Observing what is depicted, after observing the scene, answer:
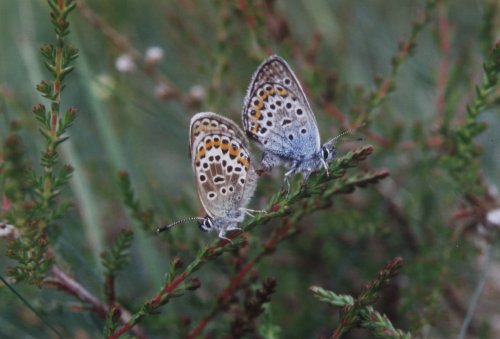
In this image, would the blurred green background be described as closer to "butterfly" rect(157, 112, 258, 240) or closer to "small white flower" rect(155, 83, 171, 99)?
"small white flower" rect(155, 83, 171, 99)

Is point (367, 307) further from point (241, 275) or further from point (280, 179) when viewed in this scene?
point (280, 179)

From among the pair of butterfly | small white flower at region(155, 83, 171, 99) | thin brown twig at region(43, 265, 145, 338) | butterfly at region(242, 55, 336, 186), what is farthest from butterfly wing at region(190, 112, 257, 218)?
small white flower at region(155, 83, 171, 99)

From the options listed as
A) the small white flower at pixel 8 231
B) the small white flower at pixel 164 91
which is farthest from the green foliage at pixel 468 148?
the small white flower at pixel 8 231

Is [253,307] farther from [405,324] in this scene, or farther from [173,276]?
[405,324]

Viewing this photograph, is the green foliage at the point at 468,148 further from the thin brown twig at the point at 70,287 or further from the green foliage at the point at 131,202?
the thin brown twig at the point at 70,287

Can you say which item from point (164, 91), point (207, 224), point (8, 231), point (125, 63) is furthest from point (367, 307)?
point (125, 63)

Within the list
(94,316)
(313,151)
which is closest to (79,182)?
(94,316)
